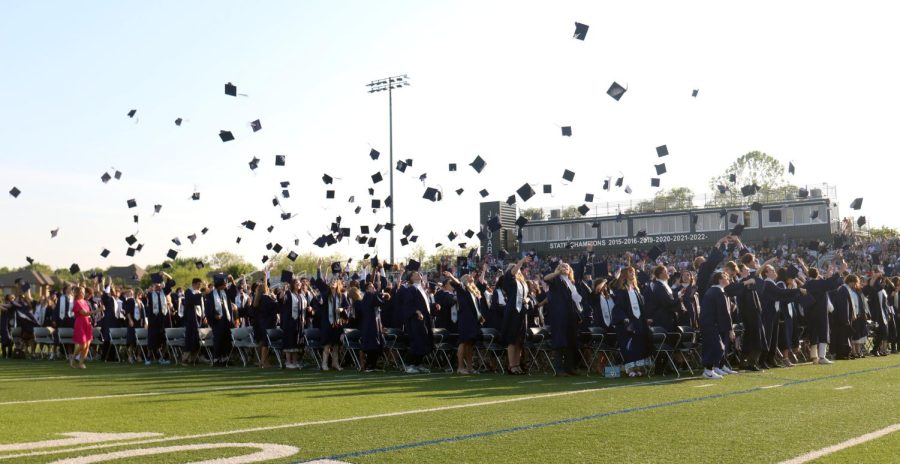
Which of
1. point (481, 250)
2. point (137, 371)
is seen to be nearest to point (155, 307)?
point (137, 371)

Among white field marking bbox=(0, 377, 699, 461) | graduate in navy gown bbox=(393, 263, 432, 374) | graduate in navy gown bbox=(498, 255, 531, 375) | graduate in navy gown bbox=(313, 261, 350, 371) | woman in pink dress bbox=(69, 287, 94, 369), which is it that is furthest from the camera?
woman in pink dress bbox=(69, 287, 94, 369)

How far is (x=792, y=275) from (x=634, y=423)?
10.1 metres

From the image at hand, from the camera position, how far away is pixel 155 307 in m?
20.0

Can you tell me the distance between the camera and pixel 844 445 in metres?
6.21

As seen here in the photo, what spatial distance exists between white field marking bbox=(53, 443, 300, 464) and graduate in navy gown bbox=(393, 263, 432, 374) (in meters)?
9.21

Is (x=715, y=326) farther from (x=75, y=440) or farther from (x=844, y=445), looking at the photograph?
(x=75, y=440)

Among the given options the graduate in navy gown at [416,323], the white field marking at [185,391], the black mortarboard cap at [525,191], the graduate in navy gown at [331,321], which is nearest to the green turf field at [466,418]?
the white field marking at [185,391]

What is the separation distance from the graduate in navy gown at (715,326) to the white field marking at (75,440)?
8361 millimetres

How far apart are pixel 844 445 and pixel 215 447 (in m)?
4.23

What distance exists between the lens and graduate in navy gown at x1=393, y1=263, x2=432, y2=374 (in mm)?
15672

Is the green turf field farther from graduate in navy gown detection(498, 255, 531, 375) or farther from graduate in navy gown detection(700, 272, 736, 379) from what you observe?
graduate in navy gown detection(498, 255, 531, 375)

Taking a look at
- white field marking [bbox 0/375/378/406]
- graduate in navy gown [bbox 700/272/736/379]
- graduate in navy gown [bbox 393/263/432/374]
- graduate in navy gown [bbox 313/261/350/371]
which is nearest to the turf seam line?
graduate in navy gown [bbox 700/272/736/379]

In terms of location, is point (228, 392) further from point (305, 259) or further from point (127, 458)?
point (305, 259)

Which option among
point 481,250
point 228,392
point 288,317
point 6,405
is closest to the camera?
point 6,405
